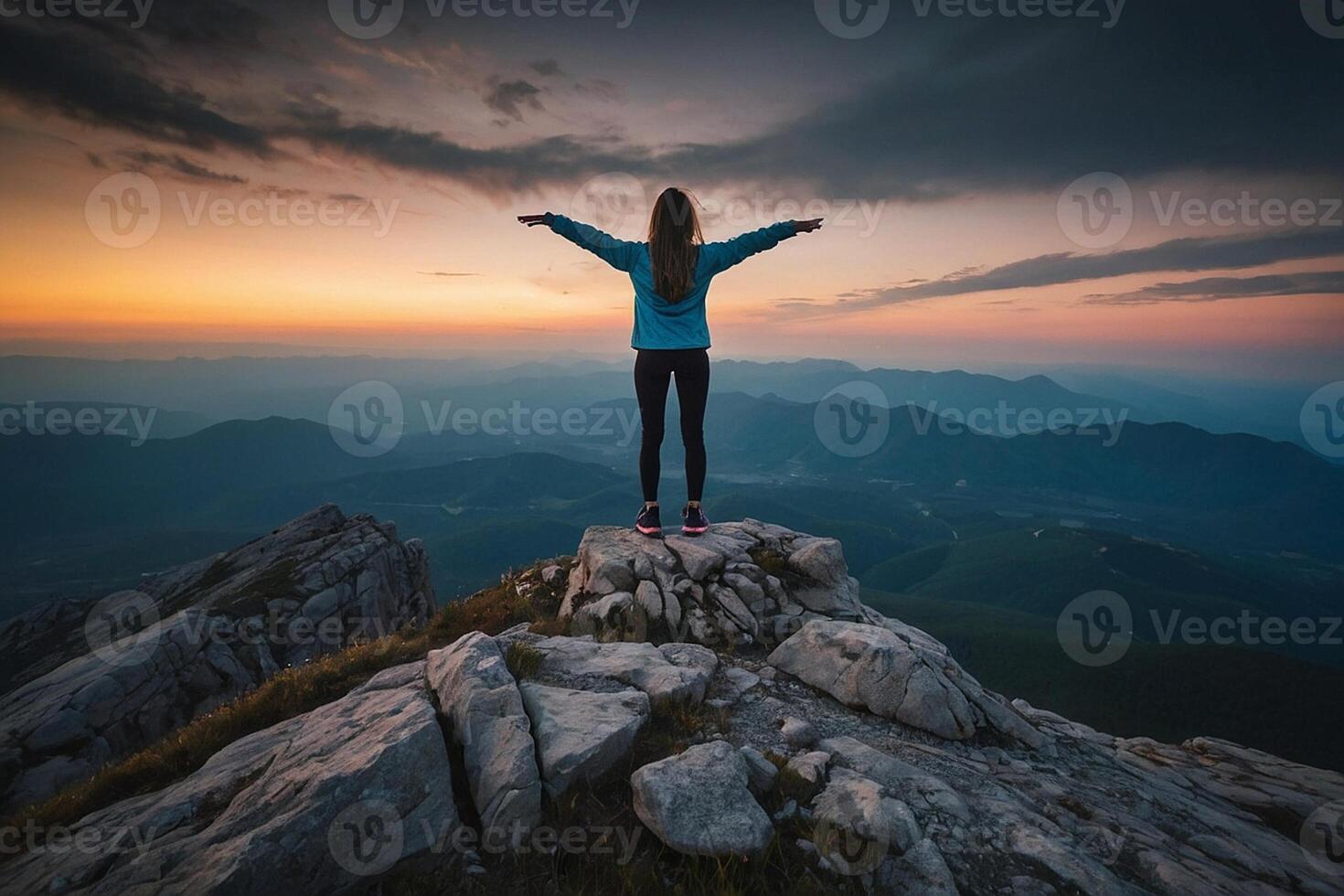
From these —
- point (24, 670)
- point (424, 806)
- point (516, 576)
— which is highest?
point (424, 806)

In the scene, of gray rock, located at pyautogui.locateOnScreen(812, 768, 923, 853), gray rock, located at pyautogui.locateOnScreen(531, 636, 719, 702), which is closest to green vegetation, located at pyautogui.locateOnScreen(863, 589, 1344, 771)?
gray rock, located at pyautogui.locateOnScreen(531, 636, 719, 702)

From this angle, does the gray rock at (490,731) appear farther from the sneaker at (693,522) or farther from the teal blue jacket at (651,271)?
the teal blue jacket at (651,271)

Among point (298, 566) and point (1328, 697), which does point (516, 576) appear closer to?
point (298, 566)

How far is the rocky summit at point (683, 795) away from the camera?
15.1 feet

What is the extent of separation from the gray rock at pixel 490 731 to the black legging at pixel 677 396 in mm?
4706

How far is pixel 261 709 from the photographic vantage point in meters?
8.09

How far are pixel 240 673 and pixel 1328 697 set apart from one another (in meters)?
193

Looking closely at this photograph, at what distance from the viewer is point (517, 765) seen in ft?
17.6

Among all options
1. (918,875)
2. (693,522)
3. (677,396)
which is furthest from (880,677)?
(677,396)

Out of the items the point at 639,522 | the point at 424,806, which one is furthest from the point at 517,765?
the point at 639,522

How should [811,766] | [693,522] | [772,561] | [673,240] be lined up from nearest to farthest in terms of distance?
1. [811,766]
2. [673,240]
3. [772,561]
4. [693,522]

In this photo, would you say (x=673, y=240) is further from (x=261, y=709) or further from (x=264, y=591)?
(x=264, y=591)

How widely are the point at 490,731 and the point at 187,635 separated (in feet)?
90.1

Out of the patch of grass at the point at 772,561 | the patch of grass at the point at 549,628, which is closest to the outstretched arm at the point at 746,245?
the patch of grass at the point at 772,561
